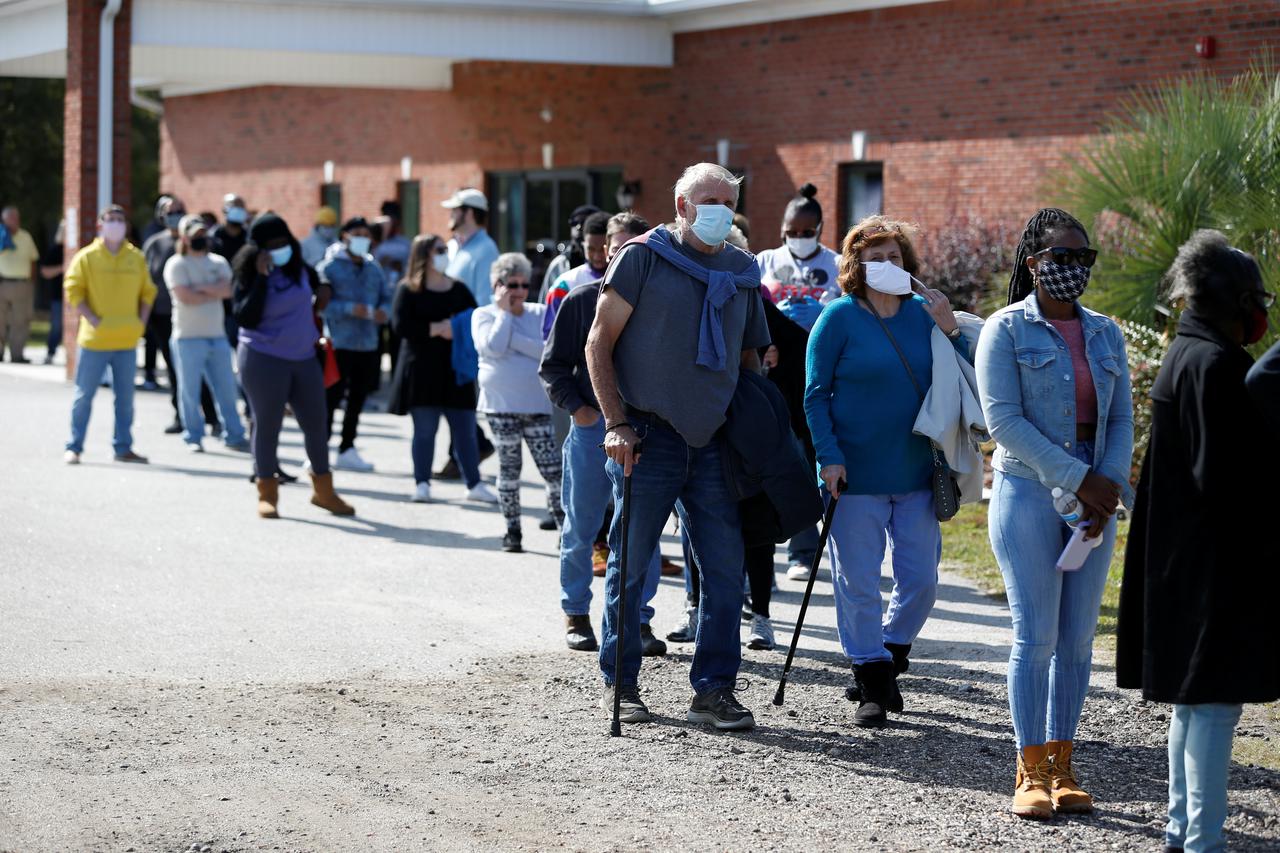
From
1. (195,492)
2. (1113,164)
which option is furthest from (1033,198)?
(195,492)

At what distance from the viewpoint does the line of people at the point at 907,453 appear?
15.8 ft

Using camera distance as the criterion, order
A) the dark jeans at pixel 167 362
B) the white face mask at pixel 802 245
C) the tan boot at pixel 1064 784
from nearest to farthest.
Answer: the tan boot at pixel 1064 784 → the white face mask at pixel 802 245 → the dark jeans at pixel 167 362

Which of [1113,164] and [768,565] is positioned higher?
[1113,164]

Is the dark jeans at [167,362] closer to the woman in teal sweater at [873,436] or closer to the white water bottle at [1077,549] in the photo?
the woman in teal sweater at [873,436]

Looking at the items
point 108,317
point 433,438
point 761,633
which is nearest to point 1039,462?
point 761,633

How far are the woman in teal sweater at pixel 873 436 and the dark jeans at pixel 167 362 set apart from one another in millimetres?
9984

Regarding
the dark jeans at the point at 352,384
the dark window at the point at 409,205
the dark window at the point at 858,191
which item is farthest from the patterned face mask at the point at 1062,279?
the dark window at the point at 409,205

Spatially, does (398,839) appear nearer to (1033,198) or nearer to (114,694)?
(114,694)

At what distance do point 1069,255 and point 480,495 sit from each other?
300 inches

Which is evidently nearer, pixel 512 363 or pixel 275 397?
pixel 512 363

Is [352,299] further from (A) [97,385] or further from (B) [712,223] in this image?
(B) [712,223]

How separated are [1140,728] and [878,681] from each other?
1030 millimetres

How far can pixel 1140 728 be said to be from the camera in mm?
6586

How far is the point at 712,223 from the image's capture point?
638 centimetres
